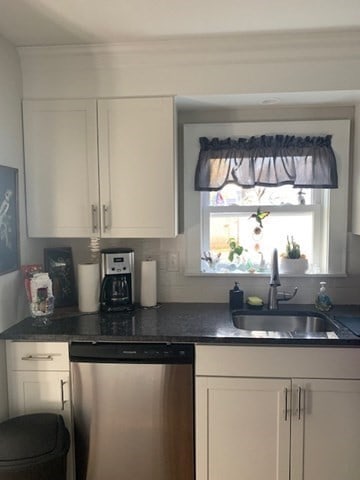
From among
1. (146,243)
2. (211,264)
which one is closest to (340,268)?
(211,264)

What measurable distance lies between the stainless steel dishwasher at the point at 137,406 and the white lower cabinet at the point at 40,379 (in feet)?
0.20

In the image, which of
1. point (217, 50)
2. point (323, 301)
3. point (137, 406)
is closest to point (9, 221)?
point (137, 406)

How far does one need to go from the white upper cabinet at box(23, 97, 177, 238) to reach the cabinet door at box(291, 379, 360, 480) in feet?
3.66

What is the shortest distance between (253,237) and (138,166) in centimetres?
91

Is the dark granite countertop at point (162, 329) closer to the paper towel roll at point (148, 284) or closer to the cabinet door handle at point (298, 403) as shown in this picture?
the paper towel roll at point (148, 284)

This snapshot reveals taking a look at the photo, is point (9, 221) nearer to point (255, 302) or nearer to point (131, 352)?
point (131, 352)

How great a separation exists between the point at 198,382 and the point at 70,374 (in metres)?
0.64

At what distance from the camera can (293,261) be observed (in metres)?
2.48

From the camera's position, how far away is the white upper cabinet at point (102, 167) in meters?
2.17

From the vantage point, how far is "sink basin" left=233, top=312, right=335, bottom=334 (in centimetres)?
234

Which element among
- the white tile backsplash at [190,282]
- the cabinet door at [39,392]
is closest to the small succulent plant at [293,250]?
the white tile backsplash at [190,282]

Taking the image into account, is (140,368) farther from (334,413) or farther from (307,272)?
(307,272)

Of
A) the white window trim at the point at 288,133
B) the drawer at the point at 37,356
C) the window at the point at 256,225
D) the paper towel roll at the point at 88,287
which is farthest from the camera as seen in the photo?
the window at the point at 256,225

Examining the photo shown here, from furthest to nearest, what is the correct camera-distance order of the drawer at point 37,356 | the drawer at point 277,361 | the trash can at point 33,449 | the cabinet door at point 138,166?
the cabinet door at point 138,166
the drawer at point 37,356
the drawer at point 277,361
the trash can at point 33,449
